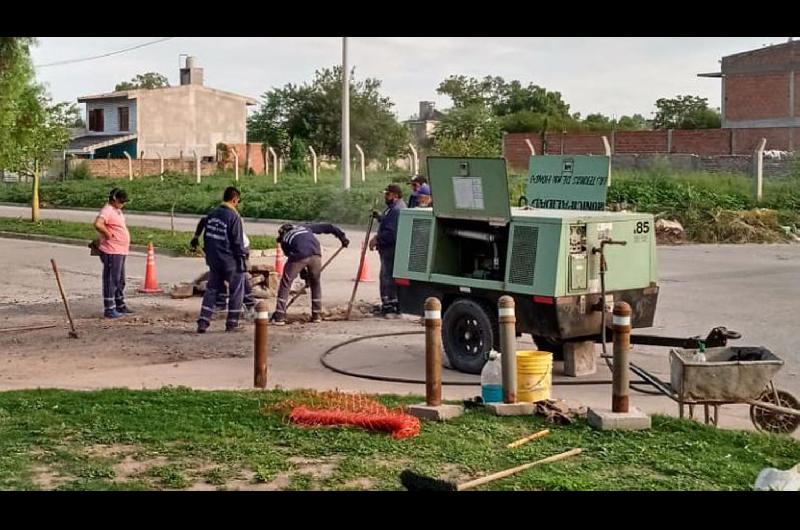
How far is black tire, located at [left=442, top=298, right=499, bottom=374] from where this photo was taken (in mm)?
11984

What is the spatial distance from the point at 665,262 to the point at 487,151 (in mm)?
20936

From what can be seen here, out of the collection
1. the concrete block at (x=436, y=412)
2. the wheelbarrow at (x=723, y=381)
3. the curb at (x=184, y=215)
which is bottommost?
the concrete block at (x=436, y=412)

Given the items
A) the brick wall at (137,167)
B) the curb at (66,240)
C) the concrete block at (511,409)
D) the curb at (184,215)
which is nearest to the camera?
the concrete block at (511,409)

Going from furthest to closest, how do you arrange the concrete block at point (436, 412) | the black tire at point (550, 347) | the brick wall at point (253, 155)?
1. the brick wall at point (253, 155)
2. the black tire at point (550, 347)
3. the concrete block at point (436, 412)

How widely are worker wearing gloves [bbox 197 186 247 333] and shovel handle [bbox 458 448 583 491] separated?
7.52 metres

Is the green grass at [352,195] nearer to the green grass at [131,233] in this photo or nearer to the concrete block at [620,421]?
the green grass at [131,233]

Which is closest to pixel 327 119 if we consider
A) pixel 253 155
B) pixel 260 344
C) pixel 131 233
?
pixel 253 155

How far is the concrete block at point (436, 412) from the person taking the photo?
9.06 m

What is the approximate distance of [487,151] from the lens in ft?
143

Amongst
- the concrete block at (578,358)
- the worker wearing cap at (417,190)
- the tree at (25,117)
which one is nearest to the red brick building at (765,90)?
the tree at (25,117)

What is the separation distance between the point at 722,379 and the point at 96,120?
67.6 m

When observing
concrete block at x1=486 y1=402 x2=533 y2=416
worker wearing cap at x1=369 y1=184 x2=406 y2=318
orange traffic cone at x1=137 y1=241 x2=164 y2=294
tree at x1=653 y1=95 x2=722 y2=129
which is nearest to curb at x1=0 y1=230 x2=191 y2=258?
orange traffic cone at x1=137 y1=241 x2=164 y2=294

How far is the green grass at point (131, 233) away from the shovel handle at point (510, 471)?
16.7m

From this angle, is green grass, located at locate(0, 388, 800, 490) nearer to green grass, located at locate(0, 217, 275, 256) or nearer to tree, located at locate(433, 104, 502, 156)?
green grass, located at locate(0, 217, 275, 256)
